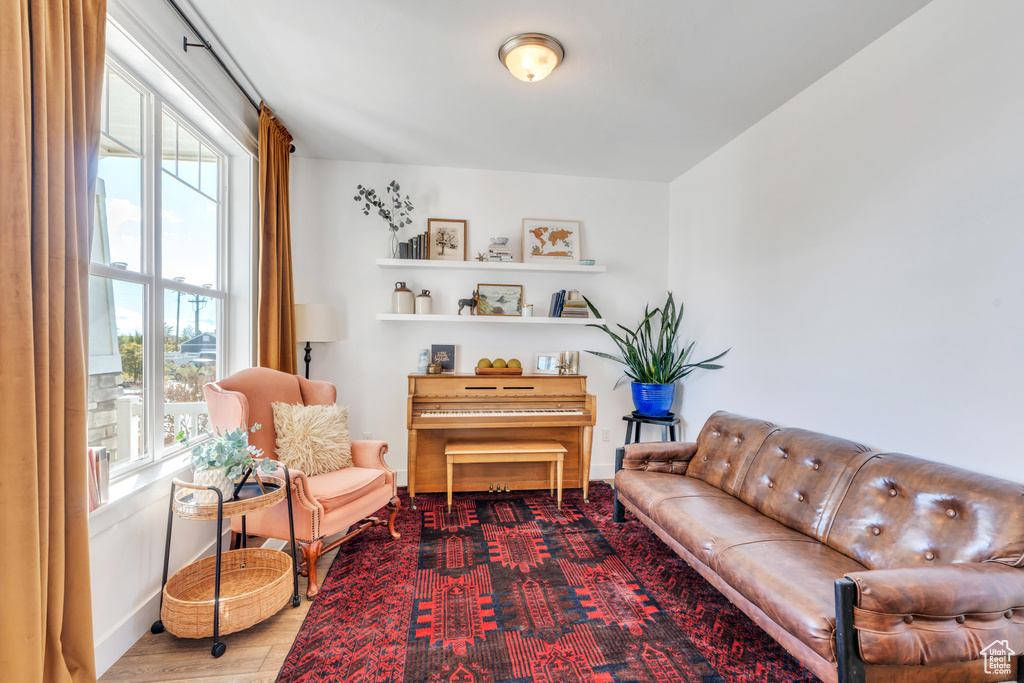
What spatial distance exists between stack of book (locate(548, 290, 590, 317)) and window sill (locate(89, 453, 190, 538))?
274 centimetres

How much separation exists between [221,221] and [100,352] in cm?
136

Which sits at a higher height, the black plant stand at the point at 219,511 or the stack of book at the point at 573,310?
the stack of book at the point at 573,310

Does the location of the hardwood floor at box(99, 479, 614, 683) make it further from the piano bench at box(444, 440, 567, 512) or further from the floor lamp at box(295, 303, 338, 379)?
the floor lamp at box(295, 303, 338, 379)

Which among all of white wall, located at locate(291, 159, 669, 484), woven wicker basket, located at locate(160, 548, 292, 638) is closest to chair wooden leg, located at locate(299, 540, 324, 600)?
woven wicker basket, located at locate(160, 548, 292, 638)

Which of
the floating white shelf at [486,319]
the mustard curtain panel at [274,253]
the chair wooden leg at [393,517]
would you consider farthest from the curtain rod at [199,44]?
the chair wooden leg at [393,517]

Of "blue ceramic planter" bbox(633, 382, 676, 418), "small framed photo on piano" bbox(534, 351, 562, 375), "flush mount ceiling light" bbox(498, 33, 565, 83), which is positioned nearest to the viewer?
"flush mount ceiling light" bbox(498, 33, 565, 83)

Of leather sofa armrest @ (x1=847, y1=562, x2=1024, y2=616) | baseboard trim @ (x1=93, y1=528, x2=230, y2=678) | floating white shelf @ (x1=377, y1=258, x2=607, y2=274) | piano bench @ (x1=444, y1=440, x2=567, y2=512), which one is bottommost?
baseboard trim @ (x1=93, y1=528, x2=230, y2=678)

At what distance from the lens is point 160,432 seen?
2.11 meters

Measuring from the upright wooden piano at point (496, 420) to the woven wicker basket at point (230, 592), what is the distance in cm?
130

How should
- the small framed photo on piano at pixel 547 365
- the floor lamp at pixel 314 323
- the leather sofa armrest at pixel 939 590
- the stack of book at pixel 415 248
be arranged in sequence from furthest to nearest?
1. the small framed photo on piano at pixel 547 365
2. the stack of book at pixel 415 248
3. the floor lamp at pixel 314 323
4. the leather sofa armrest at pixel 939 590

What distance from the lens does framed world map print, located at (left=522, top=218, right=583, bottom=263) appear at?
3.84 meters

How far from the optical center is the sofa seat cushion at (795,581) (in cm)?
137

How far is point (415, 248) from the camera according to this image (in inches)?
141

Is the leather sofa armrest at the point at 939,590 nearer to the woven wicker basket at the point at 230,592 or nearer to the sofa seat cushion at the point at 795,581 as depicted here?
the sofa seat cushion at the point at 795,581
